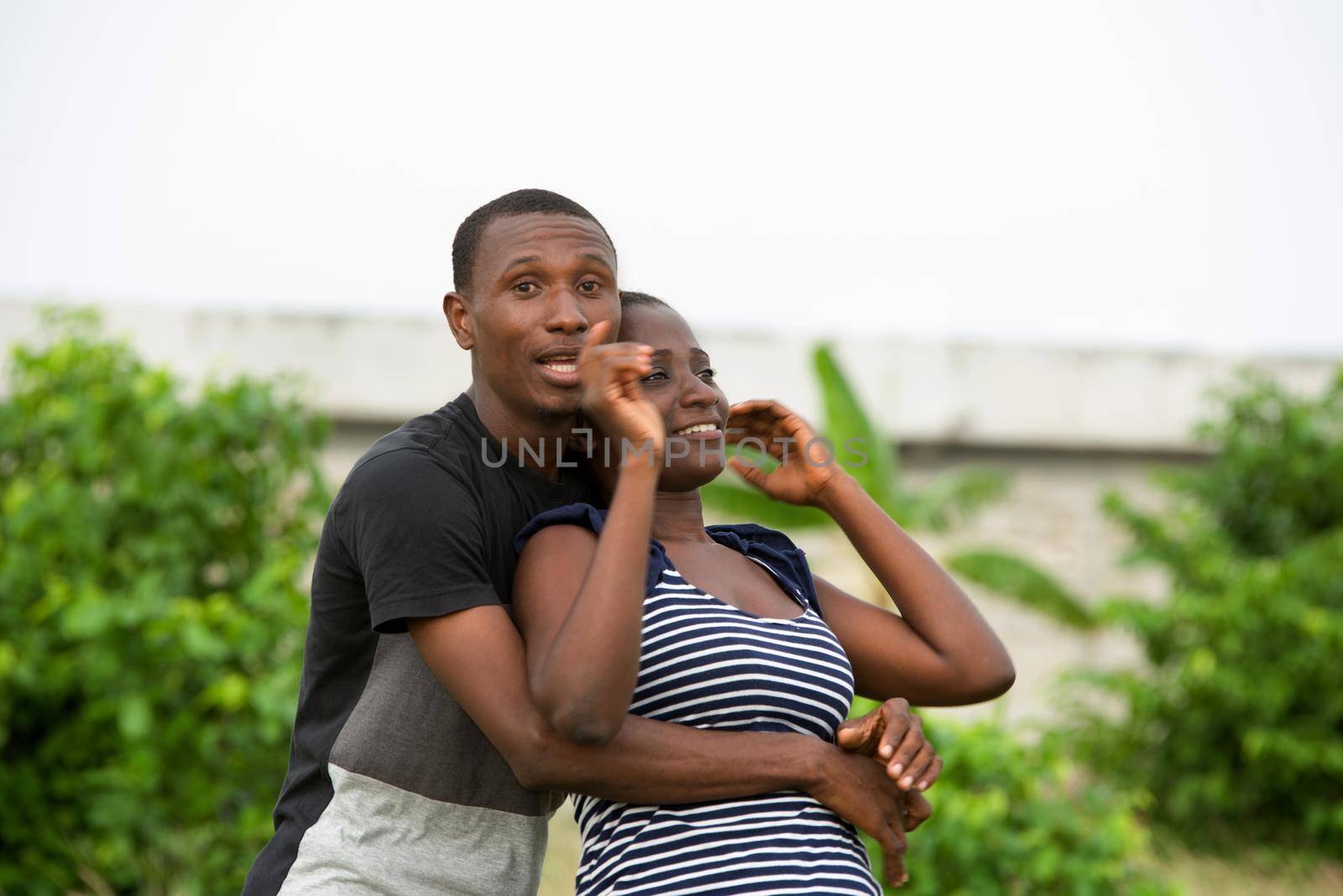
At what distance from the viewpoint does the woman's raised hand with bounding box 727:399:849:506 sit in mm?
2547

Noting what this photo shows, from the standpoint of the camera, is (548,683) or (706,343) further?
(706,343)

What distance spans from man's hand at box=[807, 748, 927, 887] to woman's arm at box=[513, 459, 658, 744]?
40 cm

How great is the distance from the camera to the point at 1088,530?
9273 mm

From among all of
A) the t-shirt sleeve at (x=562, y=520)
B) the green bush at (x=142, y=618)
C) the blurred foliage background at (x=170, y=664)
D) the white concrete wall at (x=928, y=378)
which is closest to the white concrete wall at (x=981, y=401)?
the white concrete wall at (x=928, y=378)

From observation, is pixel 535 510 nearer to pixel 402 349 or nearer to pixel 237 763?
pixel 237 763

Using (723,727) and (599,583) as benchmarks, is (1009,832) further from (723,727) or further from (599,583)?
(599,583)

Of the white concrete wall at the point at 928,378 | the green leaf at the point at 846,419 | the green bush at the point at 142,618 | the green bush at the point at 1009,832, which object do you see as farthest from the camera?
the white concrete wall at the point at 928,378

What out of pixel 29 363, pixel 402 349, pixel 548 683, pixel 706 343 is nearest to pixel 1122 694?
pixel 706 343

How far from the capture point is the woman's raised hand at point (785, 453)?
2.55 meters

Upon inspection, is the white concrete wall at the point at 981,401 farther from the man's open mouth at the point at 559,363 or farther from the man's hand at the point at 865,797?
the man's hand at the point at 865,797

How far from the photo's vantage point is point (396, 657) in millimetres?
2182

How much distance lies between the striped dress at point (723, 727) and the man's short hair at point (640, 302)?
433mm

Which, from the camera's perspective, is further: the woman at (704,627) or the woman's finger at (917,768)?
the woman's finger at (917,768)

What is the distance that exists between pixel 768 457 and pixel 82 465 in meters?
3.13
